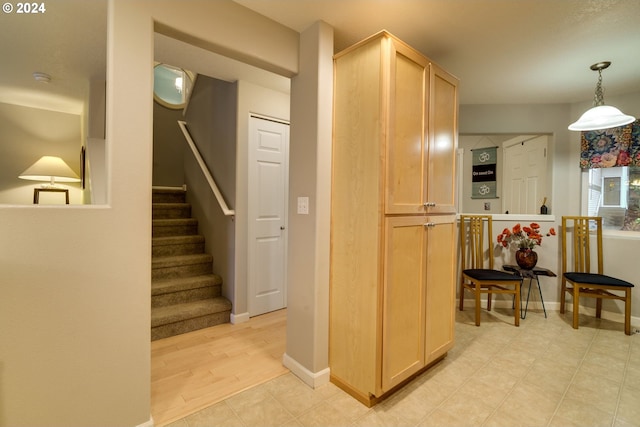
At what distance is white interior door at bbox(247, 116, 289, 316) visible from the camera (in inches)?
117

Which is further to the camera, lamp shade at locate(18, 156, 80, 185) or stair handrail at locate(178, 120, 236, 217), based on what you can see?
lamp shade at locate(18, 156, 80, 185)

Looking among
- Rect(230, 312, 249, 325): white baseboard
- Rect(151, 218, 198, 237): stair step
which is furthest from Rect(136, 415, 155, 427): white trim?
Rect(151, 218, 198, 237): stair step

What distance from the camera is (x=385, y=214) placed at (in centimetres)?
163

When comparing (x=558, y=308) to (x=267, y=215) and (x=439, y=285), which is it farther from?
(x=267, y=215)

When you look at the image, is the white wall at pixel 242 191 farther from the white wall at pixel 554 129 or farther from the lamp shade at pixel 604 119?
the lamp shade at pixel 604 119

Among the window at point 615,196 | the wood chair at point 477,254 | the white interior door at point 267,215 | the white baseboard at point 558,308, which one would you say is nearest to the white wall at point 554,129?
the white baseboard at point 558,308

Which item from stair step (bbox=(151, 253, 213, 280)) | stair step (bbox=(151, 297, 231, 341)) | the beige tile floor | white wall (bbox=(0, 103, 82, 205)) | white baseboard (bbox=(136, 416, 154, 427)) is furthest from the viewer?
white wall (bbox=(0, 103, 82, 205))

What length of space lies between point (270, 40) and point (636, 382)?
3.35m

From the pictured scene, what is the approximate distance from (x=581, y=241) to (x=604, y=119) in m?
1.50

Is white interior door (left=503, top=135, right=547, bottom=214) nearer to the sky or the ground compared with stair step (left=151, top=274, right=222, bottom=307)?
nearer to the sky

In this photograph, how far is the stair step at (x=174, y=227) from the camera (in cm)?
331

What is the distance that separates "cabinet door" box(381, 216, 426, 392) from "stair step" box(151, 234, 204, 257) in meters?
2.50

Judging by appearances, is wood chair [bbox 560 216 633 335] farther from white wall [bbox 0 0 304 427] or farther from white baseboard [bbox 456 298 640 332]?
white wall [bbox 0 0 304 427]

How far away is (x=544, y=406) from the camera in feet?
5.51
